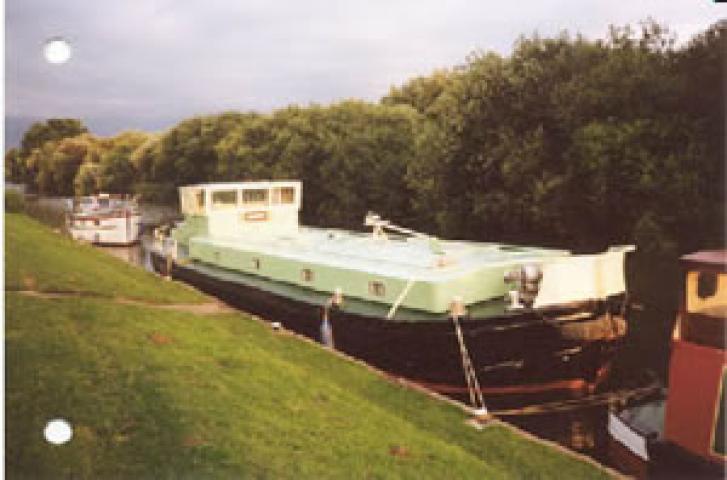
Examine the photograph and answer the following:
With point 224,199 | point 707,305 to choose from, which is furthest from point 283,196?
point 707,305

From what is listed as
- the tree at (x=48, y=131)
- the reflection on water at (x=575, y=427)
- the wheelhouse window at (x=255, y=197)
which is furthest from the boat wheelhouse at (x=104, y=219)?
the reflection on water at (x=575, y=427)

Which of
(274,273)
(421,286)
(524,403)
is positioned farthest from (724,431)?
(274,273)

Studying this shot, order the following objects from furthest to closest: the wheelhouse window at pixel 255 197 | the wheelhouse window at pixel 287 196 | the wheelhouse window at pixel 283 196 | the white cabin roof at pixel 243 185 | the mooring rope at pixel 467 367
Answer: the wheelhouse window at pixel 287 196, the wheelhouse window at pixel 283 196, the wheelhouse window at pixel 255 197, the white cabin roof at pixel 243 185, the mooring rope at pixel 467 367

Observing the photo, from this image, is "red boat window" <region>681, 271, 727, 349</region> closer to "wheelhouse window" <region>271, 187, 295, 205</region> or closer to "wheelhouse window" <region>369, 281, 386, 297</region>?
"wheelhouse window" <region>369, 281, 386, 297</region>

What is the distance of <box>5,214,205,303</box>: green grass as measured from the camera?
9.23 metres

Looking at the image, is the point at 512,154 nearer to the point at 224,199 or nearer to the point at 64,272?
the point at 224,199

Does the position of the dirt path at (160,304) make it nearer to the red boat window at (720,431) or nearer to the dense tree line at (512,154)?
the dense tree line at (512,154)

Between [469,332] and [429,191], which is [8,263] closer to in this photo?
[469,332]

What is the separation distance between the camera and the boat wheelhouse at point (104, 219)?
46.8 ft

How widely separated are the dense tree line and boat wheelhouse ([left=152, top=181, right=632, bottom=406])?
293 centimetres

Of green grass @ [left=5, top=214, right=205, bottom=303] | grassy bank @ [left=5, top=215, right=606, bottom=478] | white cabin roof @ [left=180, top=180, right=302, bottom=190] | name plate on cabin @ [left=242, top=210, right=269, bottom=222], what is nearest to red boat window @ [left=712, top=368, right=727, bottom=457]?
grassy bank @ [left=5, top=215, right=606, bottom=478]

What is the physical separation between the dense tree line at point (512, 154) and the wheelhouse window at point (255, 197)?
75 centimetres

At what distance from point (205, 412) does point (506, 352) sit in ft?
14.5

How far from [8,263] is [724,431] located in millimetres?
8835
